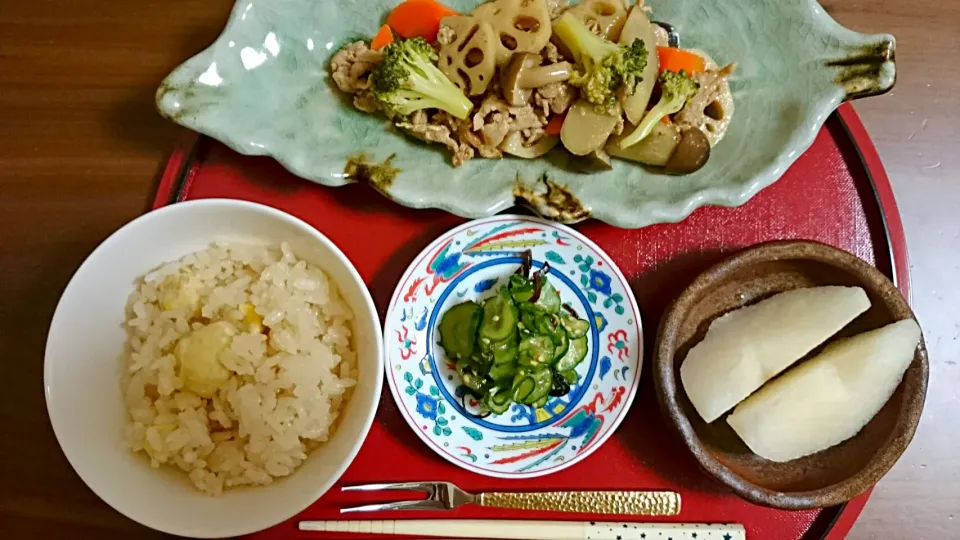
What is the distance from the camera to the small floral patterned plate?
5.90 feet

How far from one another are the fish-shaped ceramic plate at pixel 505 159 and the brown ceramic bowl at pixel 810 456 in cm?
21

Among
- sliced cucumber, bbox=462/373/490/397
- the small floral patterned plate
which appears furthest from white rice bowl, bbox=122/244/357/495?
sliced cucumber, bbox=462/373/490/397

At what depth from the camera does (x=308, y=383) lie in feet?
5.38

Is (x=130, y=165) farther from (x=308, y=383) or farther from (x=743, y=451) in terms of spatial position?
(x=743, y=451)

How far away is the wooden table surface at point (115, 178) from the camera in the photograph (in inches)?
73.5

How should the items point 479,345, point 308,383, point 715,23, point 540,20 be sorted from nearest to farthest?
point 308,383 < point 479,345 < point 540,20 < point 715,23

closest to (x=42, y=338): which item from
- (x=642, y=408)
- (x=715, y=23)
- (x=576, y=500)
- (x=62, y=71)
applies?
(x=62, y=71)

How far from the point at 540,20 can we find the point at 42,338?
162cm

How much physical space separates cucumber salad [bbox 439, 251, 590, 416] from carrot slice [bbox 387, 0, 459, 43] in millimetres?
713

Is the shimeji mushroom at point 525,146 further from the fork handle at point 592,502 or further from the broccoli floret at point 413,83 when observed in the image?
the fork handle at point 592,502

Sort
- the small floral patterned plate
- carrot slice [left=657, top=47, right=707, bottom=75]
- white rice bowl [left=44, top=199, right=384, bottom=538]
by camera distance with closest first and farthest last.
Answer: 1. white rice bowl [left=44, top=199, right=384, bottom=538]
2. the small floral patterned plate
3. carrot slice [left=657, top=47, right=707, bottom=75]

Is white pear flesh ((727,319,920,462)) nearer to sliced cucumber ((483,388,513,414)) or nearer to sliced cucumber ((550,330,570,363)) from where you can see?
sliced cucumber ((550,330,570,363))

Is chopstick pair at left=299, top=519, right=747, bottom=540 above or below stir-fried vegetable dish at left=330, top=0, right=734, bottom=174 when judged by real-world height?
below

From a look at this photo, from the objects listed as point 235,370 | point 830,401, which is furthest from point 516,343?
point 830,401
